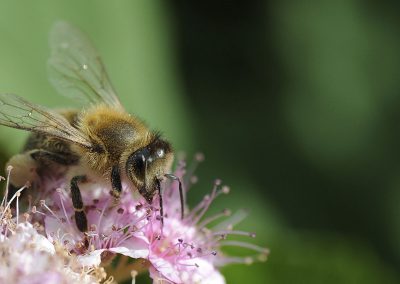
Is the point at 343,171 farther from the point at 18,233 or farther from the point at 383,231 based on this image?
the point at 18,233

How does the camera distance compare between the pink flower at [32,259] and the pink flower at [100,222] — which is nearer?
the pink flower at [32,259]

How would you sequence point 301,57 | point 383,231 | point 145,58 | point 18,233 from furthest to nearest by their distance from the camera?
point 301,57 < point 383,231 < point 145,58 < point 18,233

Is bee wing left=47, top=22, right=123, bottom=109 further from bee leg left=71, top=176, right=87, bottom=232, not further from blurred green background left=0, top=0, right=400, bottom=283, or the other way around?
blurred green background left=0, top=0, right=400, bottom=283

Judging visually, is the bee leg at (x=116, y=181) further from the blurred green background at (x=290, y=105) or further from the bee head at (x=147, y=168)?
the blurred green background at (x=290, y=105)

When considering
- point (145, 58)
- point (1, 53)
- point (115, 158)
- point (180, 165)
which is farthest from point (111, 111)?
point (145, 58)

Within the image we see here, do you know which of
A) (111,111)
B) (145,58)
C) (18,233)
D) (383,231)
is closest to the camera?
(18,233)

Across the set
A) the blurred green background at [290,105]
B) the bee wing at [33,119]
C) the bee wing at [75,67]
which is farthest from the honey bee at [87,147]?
the blurred green background at [290,105]

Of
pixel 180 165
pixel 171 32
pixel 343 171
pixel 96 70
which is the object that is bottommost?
pixel 180 165
